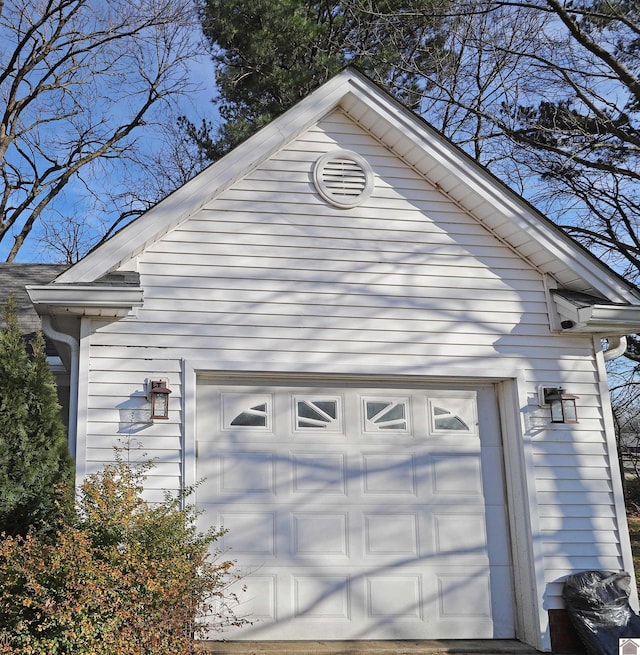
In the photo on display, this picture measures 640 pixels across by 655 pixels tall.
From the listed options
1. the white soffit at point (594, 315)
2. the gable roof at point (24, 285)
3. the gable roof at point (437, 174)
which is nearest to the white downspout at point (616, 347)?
the white soffit at point (594, 315)

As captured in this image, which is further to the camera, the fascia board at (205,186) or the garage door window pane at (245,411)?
the garage door window pane at (245,411)

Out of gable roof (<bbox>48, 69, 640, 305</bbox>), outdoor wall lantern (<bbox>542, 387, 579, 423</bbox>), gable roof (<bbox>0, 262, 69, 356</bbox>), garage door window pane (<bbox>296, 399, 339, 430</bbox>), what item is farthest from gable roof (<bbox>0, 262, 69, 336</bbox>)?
outdoor wall lantern (<bbox>542, 387, 579, 423</bbox>)

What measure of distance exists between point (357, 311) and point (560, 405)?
6.54 ft

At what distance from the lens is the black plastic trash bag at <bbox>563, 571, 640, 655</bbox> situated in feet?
19.6

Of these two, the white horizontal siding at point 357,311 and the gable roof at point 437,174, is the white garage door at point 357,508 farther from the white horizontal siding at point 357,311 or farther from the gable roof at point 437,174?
the gable roof at point 437,174

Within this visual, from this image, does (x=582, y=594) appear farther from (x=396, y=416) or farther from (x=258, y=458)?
(x=258, y=458)

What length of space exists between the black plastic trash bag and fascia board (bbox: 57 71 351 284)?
447cm

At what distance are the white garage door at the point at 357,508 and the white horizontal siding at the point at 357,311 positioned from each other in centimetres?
39

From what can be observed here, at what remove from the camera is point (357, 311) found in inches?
260

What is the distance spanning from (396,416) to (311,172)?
235cm

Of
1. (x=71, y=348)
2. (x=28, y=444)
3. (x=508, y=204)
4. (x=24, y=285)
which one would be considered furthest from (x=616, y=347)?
(x=24, y=285)

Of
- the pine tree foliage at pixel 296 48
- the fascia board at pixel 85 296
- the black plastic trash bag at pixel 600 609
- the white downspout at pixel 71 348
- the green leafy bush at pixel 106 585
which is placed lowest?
the black plastic trash bag at pixel 600 609

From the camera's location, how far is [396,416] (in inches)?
265

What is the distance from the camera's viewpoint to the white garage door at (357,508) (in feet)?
20.5
